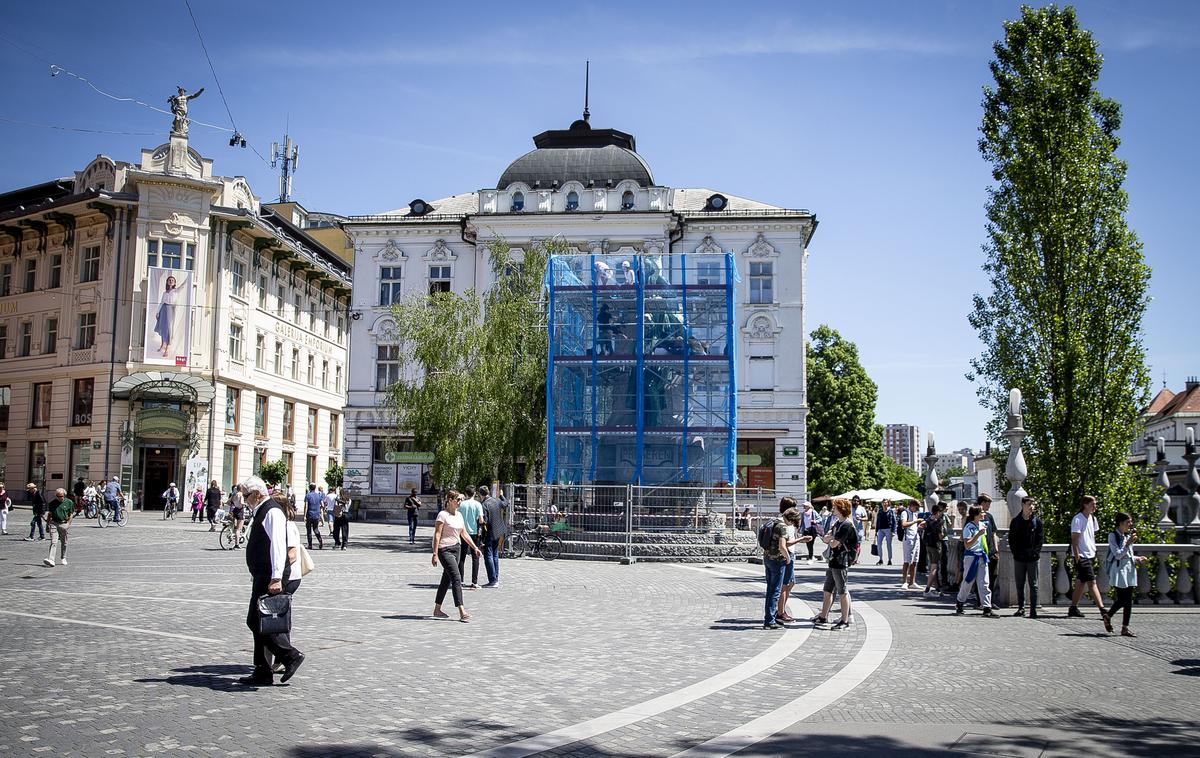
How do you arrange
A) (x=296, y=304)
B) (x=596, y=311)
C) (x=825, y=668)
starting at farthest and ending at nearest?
(x=296, y=304) < (x=596, y=311) < (x=825, y=668)

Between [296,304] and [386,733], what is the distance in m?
51.2

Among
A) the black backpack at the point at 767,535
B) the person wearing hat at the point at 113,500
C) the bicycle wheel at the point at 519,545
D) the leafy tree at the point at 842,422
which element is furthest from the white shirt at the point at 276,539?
the leafy tree at the point at 842,422

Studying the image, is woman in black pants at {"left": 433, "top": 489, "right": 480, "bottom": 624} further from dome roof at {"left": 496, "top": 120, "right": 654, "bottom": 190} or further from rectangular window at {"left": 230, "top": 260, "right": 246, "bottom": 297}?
rectangular window at {"left": 230, "top": 260, "right": 246, "bottom": 297}

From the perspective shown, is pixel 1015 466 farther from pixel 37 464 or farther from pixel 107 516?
pixel 37 464

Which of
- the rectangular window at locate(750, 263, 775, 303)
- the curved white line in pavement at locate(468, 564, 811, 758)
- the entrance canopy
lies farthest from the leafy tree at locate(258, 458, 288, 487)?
the curved white line in pavement at locate(468, 564, 811, 758)

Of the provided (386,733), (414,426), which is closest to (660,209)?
(414,426)

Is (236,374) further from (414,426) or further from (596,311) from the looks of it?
(596,311)

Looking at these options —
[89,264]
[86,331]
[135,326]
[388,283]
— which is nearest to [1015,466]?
[388,283]

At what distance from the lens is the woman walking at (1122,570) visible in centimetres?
1206

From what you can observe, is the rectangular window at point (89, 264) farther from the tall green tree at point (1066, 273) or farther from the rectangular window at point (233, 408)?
the tall green tree at point (1066, 273)

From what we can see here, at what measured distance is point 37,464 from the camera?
44219mm

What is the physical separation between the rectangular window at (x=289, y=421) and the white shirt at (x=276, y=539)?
Answer: 154ft

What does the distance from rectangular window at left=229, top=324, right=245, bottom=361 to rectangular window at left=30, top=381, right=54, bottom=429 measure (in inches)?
322

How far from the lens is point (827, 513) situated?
102ft
